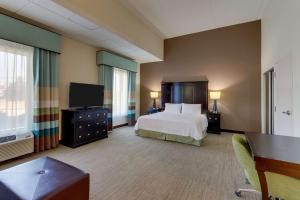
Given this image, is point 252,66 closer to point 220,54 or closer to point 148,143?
point 220,54

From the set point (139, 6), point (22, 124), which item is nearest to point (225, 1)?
point (139, 6)

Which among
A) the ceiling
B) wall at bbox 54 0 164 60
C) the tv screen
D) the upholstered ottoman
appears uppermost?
the ceiling

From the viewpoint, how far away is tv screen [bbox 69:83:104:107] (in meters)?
3.90

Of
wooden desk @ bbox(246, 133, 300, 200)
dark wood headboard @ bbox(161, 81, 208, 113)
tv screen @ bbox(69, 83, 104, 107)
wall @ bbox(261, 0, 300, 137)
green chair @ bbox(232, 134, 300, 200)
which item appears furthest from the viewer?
dark wood headboard @ bbox(161, 81, 208, 113)

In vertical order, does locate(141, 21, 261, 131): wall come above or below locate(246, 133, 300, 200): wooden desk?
above

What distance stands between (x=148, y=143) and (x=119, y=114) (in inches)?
88.0

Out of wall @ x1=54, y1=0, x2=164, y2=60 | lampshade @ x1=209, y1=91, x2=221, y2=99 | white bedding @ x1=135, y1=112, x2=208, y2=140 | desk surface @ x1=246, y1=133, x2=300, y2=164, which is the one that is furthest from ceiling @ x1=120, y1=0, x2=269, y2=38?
desk surface @ x1=246, y1=133, x2=300, y2=164

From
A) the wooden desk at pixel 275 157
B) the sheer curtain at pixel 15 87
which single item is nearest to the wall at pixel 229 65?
the wooden desk at pixel 275 157

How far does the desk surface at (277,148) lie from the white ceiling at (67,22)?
11.3ft

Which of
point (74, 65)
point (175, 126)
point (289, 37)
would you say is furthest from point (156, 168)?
point (74, 65)

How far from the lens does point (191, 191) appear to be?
202cm

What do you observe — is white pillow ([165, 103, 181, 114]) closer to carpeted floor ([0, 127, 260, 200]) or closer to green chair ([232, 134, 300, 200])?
carpeted floor ([0, 127, 260, 200])

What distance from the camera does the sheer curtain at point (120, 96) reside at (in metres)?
5.61

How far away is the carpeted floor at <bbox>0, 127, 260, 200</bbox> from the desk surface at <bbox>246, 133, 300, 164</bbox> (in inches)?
31.5
